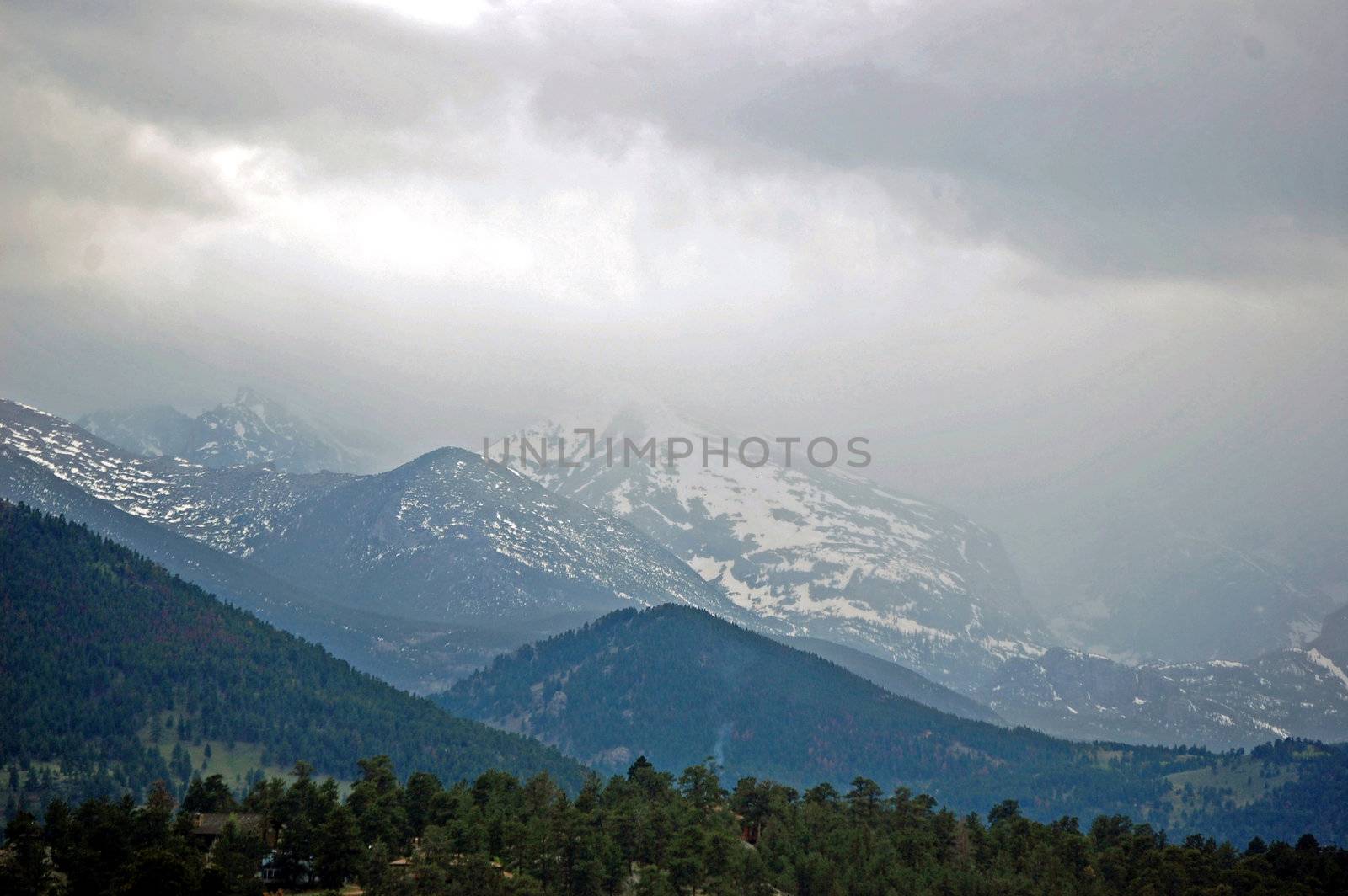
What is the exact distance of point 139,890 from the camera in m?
194
